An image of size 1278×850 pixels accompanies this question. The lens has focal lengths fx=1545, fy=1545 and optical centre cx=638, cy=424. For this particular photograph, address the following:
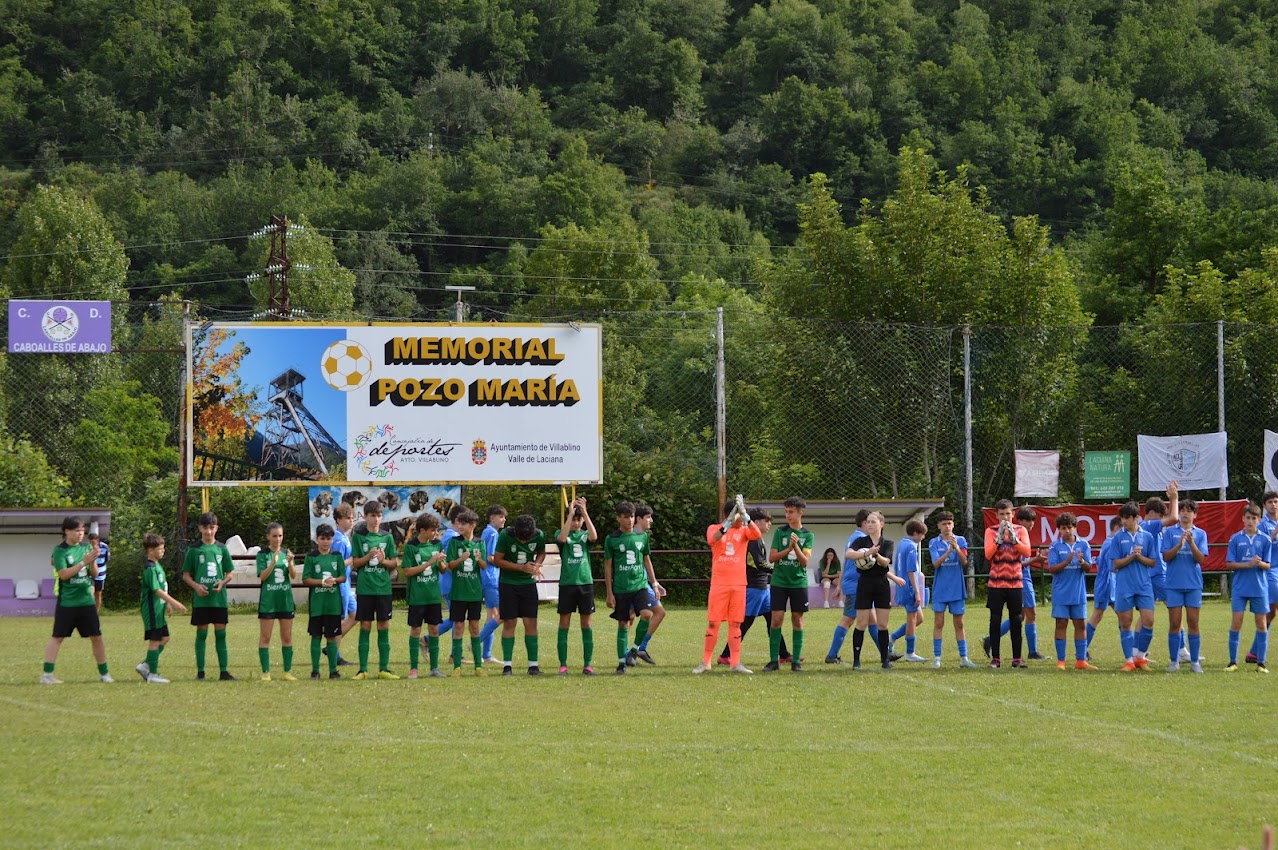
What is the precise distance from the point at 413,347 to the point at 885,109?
92.6m

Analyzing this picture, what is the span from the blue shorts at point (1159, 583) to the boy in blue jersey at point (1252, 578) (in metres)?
0.69

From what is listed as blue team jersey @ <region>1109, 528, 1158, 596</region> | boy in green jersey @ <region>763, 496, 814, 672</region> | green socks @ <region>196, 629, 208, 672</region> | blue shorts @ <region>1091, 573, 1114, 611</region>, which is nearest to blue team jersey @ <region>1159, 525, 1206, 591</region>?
blue team jersey @ <region>1109, 528, 1158, 596</region>

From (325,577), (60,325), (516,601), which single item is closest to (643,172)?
(60,325)

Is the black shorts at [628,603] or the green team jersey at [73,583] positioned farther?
the black shorts at [628,603]

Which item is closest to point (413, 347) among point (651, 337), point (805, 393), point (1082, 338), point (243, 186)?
point (805, 393)

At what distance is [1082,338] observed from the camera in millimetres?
A: 33156

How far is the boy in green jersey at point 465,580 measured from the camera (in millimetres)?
16438

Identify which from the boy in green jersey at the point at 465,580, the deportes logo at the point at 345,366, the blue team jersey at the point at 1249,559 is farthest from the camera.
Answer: the deportes logo at the point at 345,366

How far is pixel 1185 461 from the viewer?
3102 cm

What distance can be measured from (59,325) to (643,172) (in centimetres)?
9353

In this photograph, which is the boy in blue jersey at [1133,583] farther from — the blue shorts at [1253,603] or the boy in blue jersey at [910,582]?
the boy in blue jersey at [910,582]

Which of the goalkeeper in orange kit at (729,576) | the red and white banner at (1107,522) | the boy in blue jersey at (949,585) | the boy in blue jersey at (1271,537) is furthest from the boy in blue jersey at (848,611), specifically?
the red and white banner at (1107,522)

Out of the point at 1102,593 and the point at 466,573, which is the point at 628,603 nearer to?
the point at 466,573

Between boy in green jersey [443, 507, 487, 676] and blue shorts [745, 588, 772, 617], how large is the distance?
3.13m
